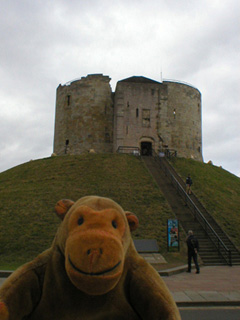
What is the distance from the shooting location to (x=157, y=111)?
112ft

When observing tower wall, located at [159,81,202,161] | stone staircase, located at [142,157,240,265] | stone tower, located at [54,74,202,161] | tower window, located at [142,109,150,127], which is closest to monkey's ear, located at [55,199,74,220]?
stone staircase, located at [142,157,240,265]

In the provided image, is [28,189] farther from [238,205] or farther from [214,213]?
[238,205]

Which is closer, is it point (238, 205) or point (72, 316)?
point (72, 316)

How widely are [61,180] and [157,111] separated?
16.4 metres

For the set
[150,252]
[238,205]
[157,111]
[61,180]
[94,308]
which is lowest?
[150,252]

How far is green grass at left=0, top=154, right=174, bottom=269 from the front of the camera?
1449 centimetres

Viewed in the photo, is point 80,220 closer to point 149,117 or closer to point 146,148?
point 149,117

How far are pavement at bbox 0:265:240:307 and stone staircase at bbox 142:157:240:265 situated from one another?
48.8 inches

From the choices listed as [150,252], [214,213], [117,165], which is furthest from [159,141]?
[150,252]

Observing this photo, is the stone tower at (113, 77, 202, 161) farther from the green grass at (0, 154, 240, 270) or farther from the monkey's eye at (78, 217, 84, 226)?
the monkey's eye at (78, 217, 84, 226)

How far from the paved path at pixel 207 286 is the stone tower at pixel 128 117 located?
22405 millimetres

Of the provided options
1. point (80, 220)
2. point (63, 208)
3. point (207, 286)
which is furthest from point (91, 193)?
point (80, 220)

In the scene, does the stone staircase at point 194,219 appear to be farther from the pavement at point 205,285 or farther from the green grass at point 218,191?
the pavement at point 205,285

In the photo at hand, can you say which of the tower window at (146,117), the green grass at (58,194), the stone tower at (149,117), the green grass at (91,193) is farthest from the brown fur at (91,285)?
the tower window at (146,117)
